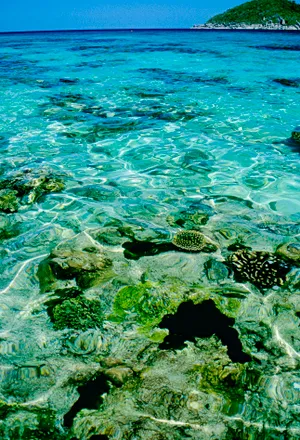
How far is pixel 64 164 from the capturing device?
864 cm

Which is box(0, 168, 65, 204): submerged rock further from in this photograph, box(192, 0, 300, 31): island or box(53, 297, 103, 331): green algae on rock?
box(192, 0, 300, 31): island

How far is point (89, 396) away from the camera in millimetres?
3107

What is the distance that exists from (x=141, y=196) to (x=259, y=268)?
3274 mm

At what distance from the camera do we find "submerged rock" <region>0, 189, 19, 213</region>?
6362 millimetres

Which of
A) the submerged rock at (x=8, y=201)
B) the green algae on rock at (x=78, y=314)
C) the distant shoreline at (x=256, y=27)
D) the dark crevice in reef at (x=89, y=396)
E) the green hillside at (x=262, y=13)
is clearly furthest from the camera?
the green hillside at (x=262, y=13)

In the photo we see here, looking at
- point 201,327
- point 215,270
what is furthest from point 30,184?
point 201,327

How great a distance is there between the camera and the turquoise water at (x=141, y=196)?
3.48m

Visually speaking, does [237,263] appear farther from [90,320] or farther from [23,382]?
[23,382]

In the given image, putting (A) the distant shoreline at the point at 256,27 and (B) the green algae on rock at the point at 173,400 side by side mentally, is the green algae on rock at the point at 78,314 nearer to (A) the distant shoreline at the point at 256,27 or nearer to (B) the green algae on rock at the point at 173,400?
(B) the green algae on rock at the point at 173,400

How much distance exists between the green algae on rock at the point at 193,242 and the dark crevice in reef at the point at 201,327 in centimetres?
119

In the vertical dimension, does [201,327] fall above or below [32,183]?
below

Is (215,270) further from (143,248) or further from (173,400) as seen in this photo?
(173,400)

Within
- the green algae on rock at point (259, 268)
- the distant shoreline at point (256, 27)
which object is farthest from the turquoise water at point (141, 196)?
the distant shoreline at point (256, 27)

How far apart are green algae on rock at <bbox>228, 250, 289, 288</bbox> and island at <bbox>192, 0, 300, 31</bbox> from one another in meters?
106
